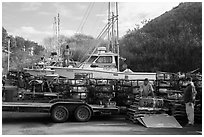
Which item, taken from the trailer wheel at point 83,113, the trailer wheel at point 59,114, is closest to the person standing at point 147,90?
the trailer wheel at point 83,113

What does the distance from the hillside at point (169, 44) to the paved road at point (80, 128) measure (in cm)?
2015

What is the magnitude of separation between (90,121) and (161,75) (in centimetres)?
352

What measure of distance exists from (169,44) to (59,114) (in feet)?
77.2

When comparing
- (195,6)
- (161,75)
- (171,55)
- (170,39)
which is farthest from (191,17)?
(161,75)

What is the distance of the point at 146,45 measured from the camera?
103 ft

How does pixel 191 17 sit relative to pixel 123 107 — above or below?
above

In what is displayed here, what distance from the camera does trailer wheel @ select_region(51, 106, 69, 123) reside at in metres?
9.06

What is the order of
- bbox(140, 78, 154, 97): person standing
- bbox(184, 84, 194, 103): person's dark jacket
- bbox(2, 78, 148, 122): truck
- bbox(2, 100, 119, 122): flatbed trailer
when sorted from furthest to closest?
bbox(140, 78, 154, 97): person standing, bbox(2, 78, 148, 122): truck, bbox(184, 84, 194, 103): person's dark jacket, bbox(2, 100, 119, 122): flatbed trailer

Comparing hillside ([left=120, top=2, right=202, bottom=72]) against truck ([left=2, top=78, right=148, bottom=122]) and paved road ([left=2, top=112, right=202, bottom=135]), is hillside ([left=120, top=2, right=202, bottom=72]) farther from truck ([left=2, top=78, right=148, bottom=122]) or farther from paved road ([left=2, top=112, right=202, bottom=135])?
paved road ([left=2, top=112, right=202, bottom=135])

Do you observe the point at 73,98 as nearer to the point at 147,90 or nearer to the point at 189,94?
the point at 147,90

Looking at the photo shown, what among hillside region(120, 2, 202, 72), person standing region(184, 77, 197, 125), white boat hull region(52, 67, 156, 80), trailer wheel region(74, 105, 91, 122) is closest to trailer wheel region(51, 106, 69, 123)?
trailer wheel region(74, 105, 91, 122)

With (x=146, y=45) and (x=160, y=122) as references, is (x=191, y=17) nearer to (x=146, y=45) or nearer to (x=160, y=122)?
(x=146, y=45)

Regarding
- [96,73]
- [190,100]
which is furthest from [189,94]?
[96,73]

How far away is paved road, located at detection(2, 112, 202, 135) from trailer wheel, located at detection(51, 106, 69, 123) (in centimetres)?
20
